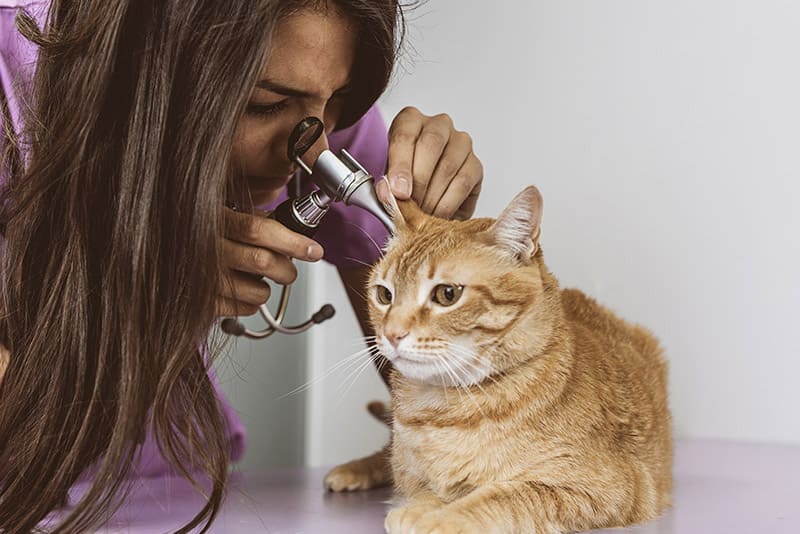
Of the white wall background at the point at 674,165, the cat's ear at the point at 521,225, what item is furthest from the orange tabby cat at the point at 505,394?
the white wall background at the point at 674,165

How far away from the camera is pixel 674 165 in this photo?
155cm

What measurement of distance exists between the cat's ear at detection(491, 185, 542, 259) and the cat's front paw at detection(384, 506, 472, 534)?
0.30 m

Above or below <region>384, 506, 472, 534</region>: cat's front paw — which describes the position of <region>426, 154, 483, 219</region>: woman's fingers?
above

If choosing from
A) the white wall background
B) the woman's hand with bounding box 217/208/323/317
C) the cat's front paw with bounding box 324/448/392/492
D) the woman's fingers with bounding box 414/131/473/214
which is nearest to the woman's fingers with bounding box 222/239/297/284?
the woman's hand with bounding box 217/208/323/317

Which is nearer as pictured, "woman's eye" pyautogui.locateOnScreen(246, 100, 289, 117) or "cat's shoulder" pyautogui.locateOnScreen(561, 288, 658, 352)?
"woman's eye" pyautogui.locateOnScreen(246, 100, 289, 117)

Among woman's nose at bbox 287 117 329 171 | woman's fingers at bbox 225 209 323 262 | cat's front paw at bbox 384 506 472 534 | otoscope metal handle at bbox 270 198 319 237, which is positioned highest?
woman's nose at bbox 287 117 329 171

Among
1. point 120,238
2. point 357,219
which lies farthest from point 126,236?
point 357,219

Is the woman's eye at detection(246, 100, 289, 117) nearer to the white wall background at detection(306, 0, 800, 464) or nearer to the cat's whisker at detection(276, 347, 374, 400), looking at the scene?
the cat's whisker at detection(276, 347, 374, 400)

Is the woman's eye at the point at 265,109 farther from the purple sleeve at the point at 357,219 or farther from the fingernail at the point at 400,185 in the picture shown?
the purple sleeve at the point at 357,219

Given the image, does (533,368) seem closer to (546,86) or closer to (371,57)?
(371,57)

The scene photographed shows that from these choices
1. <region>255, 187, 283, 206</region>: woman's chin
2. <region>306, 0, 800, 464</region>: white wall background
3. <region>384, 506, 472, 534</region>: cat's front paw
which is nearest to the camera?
<region>384, 506, 472, 534</region>: cat's front paw

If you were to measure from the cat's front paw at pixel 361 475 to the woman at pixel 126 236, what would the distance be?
0.31 metres

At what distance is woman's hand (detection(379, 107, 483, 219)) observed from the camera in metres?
Result: 1.11

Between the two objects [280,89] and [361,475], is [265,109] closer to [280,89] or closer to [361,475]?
[280,89]
